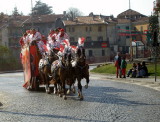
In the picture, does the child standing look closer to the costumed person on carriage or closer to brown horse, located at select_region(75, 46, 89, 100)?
the costumed person on carriage

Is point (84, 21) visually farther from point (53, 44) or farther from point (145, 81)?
point (53, 44)

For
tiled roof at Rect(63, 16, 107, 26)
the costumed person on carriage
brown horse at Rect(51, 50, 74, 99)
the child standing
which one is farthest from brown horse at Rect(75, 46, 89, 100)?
tiled roof at Rect(63, 16, 107, 26)

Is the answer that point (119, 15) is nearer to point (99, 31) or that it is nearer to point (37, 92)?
point (99, 31)

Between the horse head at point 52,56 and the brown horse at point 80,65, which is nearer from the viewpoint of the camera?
the brown horse at point 80,65

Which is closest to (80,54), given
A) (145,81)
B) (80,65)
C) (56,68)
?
(80,65)

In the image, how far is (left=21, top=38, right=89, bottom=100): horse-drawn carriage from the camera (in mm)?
18203

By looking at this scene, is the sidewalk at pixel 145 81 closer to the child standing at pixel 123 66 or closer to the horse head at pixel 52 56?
the child standing at pixel 123 66

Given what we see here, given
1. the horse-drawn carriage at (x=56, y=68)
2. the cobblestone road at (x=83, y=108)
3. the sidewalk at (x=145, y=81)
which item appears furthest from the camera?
the sidewalk at (x=145, y=81)

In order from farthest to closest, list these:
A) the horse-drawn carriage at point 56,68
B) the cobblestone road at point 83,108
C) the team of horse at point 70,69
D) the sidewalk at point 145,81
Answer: the sidewalk at point 145,81 → the horse-drawn carriage at point 56,68 → the team of horse at point 70,69 → the cobblestone road at point 83,108

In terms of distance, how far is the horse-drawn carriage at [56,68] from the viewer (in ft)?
59.7

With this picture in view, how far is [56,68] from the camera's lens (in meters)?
19.4

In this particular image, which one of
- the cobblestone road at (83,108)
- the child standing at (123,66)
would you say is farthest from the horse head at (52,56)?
the child standing at (123,66)

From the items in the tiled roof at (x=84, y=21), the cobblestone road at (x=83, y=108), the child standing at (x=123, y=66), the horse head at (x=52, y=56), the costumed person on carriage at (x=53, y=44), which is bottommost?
the cobblestone road at (x=83, y=108)

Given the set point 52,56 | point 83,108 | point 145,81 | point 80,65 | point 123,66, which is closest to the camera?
point 83,108
